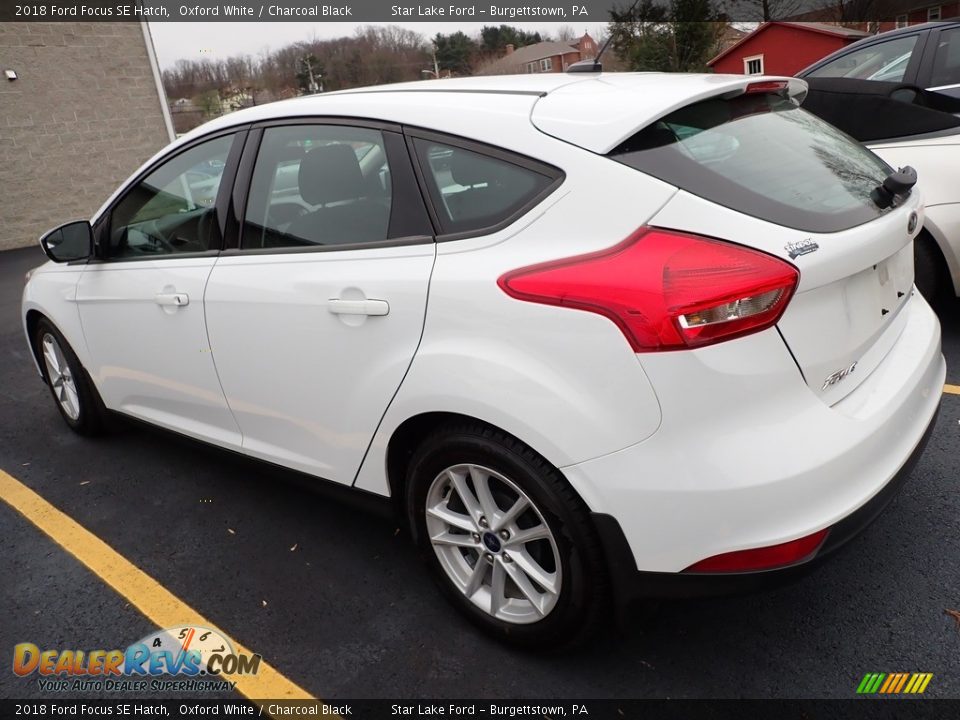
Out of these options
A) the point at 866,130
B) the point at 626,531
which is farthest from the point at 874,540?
the point at 866,130

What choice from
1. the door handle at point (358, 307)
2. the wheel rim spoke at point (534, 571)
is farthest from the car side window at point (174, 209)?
the wheel rim spoke at point (534, 571)

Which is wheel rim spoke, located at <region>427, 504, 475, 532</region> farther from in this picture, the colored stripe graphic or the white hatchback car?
the colored stripe graphic

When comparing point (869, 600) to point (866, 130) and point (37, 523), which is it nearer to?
point (866, 130)

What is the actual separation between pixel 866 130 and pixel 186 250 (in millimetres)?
3807

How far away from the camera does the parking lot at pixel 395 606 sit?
2.13m

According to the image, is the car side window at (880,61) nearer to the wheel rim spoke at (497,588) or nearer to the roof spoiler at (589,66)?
the roof spoiler at (589,66)

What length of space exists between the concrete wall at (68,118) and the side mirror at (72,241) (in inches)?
531

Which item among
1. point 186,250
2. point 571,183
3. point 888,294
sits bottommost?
point 888,294

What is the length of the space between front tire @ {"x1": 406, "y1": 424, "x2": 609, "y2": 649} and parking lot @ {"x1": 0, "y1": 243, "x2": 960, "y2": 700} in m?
0.13

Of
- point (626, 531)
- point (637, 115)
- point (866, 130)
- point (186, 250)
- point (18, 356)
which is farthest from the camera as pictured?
point (18, 356)

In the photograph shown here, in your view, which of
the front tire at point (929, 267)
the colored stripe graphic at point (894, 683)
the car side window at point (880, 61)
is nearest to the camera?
the colored stripe graphic at point (894, 683)

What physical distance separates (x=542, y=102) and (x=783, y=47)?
3654cm

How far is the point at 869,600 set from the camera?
7.65 ft

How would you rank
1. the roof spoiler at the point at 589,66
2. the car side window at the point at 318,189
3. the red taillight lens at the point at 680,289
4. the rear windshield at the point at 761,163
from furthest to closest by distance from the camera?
the roof spoiler at the point at 589,66, the car side window at the point at 318,189, the rear windshield at the point at 761,163, the red taillight lens at the point at 680,289
